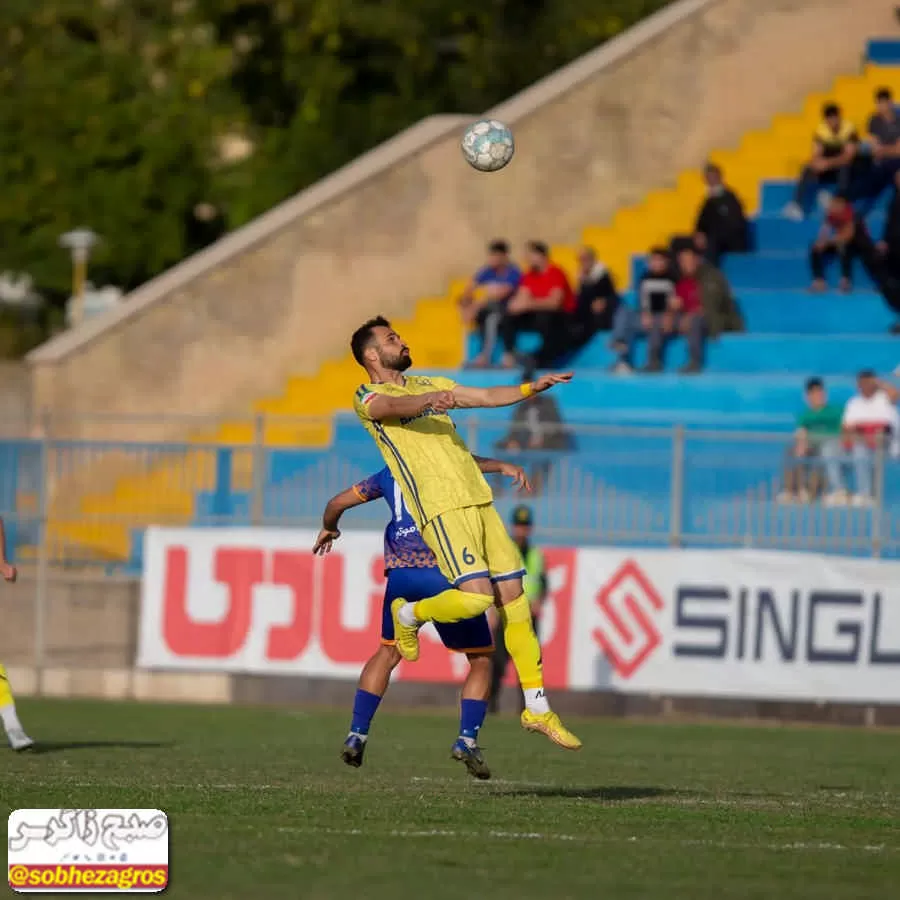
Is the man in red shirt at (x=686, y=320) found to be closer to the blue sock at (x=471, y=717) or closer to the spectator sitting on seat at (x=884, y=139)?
the spectator sitting on seat at (x=884, y=139)

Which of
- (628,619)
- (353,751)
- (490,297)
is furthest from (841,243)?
(353,751)

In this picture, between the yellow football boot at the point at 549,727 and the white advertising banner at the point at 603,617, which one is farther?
the white advertising banner at the point at 603,617

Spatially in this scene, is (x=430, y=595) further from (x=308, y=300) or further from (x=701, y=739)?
(x=308, y=300)

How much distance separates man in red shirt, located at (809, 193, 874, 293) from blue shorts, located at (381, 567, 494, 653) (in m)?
16.3

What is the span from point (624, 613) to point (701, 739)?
3.38 meters

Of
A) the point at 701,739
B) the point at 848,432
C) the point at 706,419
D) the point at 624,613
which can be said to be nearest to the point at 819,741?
the point at 701,739

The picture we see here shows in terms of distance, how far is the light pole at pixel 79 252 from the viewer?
124 feet

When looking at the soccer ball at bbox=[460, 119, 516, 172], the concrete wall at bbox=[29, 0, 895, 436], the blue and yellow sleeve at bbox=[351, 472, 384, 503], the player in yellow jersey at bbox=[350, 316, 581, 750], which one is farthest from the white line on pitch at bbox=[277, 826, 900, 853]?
the concrete wall at bbox=[29, 0, 895, 436]

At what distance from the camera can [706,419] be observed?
26359 millimetres

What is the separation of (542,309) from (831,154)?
174 inches

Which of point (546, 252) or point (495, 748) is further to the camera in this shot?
point (546, 252)

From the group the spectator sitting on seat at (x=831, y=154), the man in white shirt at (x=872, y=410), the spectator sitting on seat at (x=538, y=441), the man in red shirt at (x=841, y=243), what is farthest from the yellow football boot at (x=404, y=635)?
the spectator sitting on seat at (x=831, y=154)

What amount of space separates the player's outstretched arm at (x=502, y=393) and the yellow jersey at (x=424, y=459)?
0.54 m

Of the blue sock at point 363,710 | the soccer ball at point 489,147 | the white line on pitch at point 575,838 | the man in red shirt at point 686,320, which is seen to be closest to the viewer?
the white line on pitch at point 575,838
